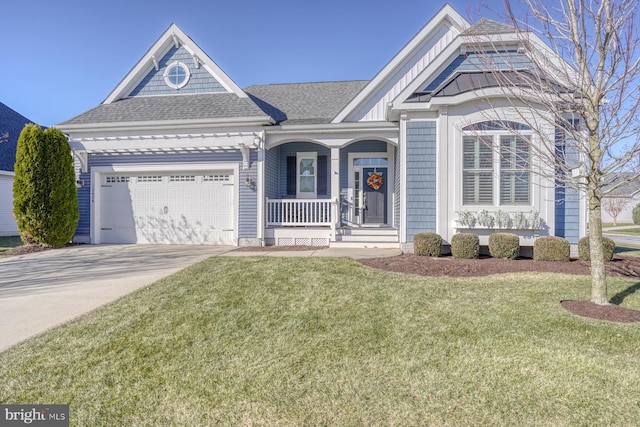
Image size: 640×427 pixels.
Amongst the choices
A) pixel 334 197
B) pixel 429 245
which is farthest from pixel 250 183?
pixel 429 245

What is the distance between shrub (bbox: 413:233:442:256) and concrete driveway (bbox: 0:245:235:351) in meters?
5.28

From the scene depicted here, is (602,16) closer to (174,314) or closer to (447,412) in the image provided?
(447,412)

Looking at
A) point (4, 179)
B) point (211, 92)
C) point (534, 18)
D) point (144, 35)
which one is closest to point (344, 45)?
point (211, 92)

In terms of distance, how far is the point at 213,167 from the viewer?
413 inches

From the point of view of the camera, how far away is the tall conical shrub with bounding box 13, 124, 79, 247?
9.91 metres

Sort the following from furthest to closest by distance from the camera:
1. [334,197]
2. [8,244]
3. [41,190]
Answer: [8,244], [334,197], [41,190]

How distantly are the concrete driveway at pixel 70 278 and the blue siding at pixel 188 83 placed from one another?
18.4ft

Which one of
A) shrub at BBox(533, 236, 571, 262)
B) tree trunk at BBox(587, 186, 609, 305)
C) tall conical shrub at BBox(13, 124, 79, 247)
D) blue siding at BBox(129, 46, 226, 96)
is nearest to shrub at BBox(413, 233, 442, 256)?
shrub at BBox(533, 236, 571, 262)

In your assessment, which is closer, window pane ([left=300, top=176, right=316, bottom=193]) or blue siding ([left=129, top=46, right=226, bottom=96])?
blue siding ([left=129, top=46, right=226, bottom=96])

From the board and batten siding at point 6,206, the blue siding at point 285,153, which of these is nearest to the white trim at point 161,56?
the blue siding at point 285,153

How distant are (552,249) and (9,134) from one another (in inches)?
945

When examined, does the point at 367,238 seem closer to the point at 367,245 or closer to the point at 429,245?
the point at 367,245

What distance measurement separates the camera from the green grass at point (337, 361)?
8.30 feet

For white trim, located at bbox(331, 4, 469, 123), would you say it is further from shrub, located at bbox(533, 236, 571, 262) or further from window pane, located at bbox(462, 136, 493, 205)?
shrub, located at bbox(533, 236, 571, 262)
